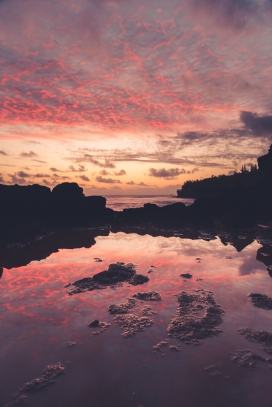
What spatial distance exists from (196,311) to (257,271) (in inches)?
218

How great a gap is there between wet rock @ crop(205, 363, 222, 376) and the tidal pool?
2cm

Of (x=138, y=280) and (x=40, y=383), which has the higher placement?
(x=138, y=280)

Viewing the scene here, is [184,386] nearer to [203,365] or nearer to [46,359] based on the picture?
[203,365]

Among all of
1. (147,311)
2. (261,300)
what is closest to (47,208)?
(147,311)

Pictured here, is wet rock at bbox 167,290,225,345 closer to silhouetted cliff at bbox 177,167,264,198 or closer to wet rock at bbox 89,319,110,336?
wet rock at bbox 89,319,110,336

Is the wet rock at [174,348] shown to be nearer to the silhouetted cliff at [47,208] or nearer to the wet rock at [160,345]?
the wet rock at [160,345]

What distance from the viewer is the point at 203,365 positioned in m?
5.35

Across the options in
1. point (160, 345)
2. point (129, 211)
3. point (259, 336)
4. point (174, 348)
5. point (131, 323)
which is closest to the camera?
point (174, 348)

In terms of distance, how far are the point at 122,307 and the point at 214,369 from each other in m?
3.55

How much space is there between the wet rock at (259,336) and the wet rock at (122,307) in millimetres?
3357

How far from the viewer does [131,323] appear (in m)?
7.10

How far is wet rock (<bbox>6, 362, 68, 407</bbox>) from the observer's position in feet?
14.7

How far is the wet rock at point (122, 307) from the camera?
782 cm

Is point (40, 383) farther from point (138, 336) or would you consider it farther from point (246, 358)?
point (246, 358)
